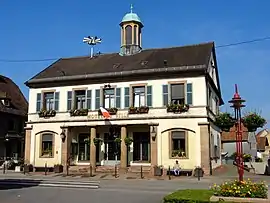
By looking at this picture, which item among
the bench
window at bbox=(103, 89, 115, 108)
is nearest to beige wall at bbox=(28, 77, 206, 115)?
window at bbox=(103, 89, 115, 108)

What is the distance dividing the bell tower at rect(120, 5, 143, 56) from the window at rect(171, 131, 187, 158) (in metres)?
10.6

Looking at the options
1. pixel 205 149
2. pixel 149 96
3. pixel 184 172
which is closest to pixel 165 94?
pixel 149 96

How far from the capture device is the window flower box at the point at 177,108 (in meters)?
27.9

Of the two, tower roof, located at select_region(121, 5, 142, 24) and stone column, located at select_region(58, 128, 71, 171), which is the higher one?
tower roof, located at select_region(121, 5, 142, 24)

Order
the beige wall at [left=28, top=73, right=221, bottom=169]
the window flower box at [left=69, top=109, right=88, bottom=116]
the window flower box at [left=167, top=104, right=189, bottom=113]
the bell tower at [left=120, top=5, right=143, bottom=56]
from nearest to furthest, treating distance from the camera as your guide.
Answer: the beige wall at [left=28, top=73, right=221, bottom=169], the window flower box at [left=167, top=104, right=189, bottom=113], the window flower box at [left=69, top=109, right=88, bottom=116], the bell tower at [left=120, top=5, right=143, bottom=56]

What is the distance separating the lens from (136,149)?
30281mm

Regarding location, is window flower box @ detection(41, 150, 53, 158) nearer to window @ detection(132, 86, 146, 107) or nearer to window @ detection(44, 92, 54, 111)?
window @ detection(44, 92, 54, 111)

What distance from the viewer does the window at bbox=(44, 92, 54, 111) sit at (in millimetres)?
32719

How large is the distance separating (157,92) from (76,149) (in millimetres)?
9067

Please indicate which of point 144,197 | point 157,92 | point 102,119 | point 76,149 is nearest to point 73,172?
point 76,149

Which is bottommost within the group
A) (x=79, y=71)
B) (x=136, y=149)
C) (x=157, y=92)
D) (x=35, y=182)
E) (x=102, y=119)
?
(x=35, y=182)

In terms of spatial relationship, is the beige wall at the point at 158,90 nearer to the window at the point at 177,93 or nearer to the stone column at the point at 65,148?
the window at the point at 177,93

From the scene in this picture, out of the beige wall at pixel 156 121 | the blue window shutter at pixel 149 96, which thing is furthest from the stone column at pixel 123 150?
the blue window shutter at pixel 149 96

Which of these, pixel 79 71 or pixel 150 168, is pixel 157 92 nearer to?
pixel 150 168
